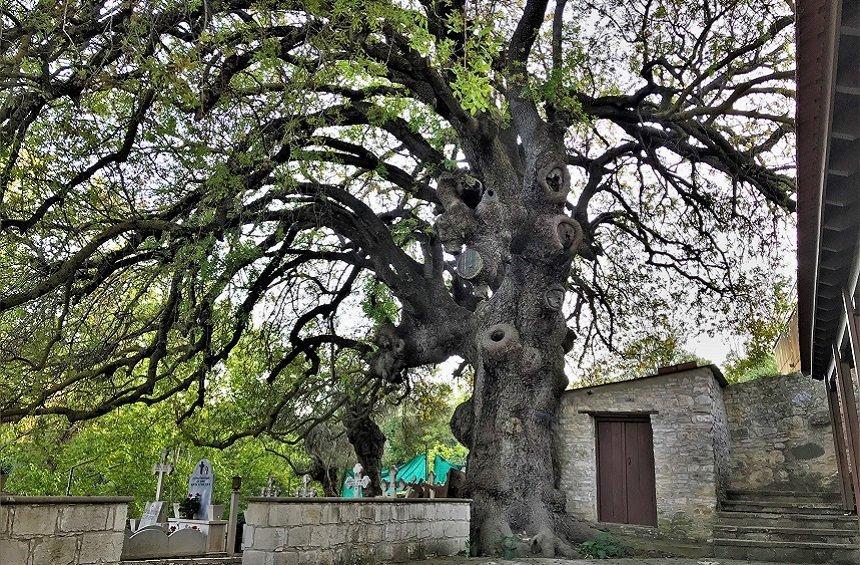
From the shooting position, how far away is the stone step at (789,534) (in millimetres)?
9133

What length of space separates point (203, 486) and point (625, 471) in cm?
751

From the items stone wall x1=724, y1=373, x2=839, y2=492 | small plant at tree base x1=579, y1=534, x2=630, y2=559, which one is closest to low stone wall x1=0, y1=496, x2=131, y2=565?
small plant at tree base x1=579, y1=534, x2=630, y2=559

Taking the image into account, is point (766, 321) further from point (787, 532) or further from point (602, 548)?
point (602, 548)

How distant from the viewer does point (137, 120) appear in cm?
588

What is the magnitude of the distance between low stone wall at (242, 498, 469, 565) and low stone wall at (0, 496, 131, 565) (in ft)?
4.06

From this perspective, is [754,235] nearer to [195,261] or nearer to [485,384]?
[485,384]

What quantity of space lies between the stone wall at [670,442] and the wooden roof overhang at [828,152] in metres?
5.44

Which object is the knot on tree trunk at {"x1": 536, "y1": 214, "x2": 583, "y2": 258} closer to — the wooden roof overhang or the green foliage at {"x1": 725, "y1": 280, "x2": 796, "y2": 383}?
the wooden roof overhang

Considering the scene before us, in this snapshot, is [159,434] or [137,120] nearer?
[137,120]

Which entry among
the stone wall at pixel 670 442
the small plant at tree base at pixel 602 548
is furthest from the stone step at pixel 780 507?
the small plant at tree base at pixel 602 548

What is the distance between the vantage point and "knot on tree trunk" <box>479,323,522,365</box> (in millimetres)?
8852

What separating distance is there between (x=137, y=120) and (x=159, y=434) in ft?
49.4

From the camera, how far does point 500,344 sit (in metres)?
8.84

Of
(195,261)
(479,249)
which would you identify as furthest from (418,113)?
(195,261)
